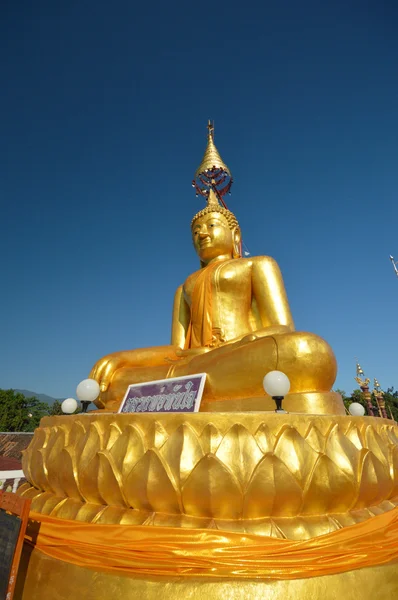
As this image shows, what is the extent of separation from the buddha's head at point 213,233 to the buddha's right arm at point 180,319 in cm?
67

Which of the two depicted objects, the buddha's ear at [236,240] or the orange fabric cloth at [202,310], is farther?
the buddha's ear at [236,240]

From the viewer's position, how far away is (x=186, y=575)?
5.50ft

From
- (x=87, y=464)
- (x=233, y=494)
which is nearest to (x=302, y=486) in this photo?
(x=233, y=494)

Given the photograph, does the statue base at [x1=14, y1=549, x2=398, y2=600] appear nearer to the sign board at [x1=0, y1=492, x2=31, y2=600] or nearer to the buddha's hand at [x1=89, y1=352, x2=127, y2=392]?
the sign board at [x1=0, y1=492, x2=31, y2=600]

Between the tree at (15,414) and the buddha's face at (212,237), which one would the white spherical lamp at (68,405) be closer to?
the buddha's face at (212,237)

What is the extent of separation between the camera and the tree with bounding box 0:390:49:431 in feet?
84.0

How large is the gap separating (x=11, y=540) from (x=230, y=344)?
225cm

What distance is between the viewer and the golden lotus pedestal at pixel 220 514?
168cm

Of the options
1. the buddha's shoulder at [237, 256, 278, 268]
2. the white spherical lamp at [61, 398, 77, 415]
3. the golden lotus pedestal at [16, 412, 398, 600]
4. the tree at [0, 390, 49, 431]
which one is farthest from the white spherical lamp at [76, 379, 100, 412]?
the tree at [0, 390, 49, 431]

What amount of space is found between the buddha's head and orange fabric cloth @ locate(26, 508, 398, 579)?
13.0 ft

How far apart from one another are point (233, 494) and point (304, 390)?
46.3 inches

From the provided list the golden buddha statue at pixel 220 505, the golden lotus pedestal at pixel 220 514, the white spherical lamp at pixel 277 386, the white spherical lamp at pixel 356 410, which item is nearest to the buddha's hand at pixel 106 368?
the golden buddha statue at pixel 220 505

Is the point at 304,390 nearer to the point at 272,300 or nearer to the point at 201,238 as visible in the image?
the point at 272,300

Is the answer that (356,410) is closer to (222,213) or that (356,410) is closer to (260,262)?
(260,262)
